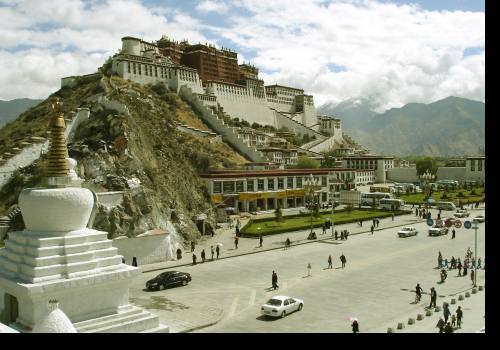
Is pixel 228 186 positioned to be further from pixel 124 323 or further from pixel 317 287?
pixel 124 323

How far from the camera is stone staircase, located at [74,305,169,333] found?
14891mm

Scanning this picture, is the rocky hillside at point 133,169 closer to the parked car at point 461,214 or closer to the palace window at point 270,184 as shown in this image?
the palace window at point 270,184

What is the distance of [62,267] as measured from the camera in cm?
1468

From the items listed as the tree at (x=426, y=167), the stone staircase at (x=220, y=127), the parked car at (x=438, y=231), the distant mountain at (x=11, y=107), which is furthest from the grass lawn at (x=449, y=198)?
the distant mountain at (x=11, y=107)

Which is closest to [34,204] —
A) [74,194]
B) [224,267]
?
[74,194]

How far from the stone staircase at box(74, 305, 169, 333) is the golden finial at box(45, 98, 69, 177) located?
452 centimetres

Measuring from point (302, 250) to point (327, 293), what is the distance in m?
14.3

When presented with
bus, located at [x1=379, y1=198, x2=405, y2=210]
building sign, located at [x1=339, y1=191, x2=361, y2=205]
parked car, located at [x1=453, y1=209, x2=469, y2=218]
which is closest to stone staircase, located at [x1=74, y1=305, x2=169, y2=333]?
parked car, located at [x1=453, y1=209, x2=469, y2=218]

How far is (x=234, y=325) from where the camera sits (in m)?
22.0

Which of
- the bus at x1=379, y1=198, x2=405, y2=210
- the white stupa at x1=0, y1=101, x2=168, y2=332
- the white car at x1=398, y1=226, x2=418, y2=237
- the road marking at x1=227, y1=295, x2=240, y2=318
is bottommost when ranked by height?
the road marking at x1=227, y1=295, x2=240, y2=318

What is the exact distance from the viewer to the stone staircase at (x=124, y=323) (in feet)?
48.9

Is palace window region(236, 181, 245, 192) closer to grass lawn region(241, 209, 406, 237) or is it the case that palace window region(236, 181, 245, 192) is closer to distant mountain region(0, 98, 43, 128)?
grass lawn region(241, 209, 406, 237)

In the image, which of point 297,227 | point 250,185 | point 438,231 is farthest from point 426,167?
point 297,227
